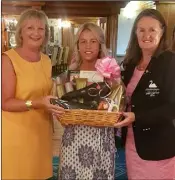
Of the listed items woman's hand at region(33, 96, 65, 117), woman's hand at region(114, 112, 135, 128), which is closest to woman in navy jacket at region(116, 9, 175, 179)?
woman's hand at region(114, 112, 135, 128)

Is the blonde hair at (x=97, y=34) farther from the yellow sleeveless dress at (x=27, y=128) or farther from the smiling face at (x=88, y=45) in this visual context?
the yellow sleeveless dress at (x=27, y=128)

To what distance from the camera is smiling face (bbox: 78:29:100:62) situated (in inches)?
25.8

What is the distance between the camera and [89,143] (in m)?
0.66

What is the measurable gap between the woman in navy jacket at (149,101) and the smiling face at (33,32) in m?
0.22

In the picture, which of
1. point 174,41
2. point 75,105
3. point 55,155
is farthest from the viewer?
point 55,155

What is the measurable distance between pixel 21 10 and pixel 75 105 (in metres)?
0.27

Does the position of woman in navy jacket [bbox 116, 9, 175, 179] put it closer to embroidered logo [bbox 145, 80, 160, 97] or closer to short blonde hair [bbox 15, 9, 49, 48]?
embroidered logo [bbox 145, 80, 160, 97]

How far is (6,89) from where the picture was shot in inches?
26.2

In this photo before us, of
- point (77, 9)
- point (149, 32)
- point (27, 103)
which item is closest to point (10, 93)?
point (27, 103)

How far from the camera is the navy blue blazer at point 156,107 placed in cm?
62

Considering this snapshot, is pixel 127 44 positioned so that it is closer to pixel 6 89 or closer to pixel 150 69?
pixel 150 69

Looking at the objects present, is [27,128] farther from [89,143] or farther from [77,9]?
[77,9]

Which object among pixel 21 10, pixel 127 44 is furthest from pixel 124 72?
pixel 21 10

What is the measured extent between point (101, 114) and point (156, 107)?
0.15 meters
